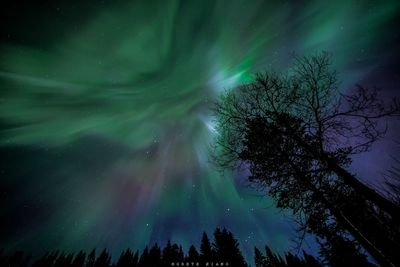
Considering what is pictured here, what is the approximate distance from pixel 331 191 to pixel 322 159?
1414mm

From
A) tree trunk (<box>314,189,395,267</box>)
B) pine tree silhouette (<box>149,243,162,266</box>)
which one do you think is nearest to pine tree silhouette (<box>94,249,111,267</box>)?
pine tree silhouette (<box>149,243,162,266</box>)

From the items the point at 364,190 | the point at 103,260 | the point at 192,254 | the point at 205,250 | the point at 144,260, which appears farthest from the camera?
the point at 103,260

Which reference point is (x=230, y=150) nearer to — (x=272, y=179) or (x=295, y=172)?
(x=272, y=179)

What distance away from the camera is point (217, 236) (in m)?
39.9

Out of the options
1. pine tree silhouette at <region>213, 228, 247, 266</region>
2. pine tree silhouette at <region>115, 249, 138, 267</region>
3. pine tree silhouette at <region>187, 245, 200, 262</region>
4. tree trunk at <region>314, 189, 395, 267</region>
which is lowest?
tree trunk at <region>314, 189, 395, 267</region>

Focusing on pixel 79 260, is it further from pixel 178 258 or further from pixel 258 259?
pixel 258 259

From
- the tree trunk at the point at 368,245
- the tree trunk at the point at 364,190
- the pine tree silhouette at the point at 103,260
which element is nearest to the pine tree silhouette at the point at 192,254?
the pine tree silhouette at the point at 103,260

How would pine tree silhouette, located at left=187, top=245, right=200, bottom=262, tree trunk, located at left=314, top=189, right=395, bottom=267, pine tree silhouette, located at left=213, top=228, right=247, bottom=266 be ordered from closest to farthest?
tree trunk, located at left=314, top=189, right=395, bottom=267 → pine tree silhouette, located at left=213, top=228, right=247, bottom=266 → pine tree silhouette, located at left=187, top=245, right=200, bottom=262

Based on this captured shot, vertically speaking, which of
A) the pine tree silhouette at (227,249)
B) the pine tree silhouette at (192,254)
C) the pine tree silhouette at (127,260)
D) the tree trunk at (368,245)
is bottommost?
the tree trunk at (368,245)

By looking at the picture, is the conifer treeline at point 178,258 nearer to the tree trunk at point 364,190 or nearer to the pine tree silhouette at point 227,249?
the pine tree silhouette at point 227,249

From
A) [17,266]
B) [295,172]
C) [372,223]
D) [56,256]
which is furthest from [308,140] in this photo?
[17,266]

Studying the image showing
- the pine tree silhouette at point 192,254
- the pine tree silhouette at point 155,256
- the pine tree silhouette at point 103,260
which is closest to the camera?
the pine tree silhouette at point 192,254

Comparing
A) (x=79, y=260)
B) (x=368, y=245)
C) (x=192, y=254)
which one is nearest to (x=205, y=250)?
(x=192, y=254)

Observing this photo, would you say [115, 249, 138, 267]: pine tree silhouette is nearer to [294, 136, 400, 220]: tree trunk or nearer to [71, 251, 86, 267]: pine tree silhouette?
[71, 251, 86, 267]: pine tree silhouette
